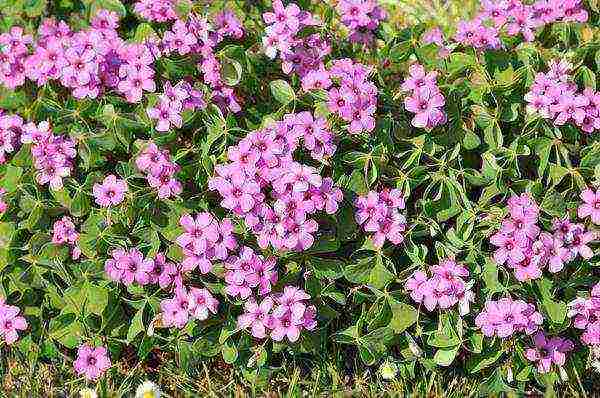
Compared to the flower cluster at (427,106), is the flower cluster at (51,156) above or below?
below

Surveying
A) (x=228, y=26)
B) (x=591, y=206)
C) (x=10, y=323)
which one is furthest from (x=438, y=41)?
(x=10, y=323)

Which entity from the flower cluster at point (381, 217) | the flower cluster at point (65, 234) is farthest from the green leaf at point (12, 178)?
the flower cluster at point (381, 217)

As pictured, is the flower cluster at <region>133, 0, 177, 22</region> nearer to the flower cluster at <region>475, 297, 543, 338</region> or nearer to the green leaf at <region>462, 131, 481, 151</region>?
the green leaf at <region>462, 131, 481, 151</region>

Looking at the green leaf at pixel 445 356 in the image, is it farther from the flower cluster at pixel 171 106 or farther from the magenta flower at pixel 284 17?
the magenta flower at pixel 284 17

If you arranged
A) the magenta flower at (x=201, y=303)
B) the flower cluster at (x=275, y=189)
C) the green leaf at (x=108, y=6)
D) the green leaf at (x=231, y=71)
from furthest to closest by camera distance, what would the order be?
1. the green leaf at (x=108, y=6)
2. the green leaf at (x=231, y=71)
3. the magenta flower at (x=201, y=303)
4. the flower cluster at (x=275, y=189)

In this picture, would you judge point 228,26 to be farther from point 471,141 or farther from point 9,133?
point 471,141

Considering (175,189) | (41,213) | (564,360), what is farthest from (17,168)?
(564,360)

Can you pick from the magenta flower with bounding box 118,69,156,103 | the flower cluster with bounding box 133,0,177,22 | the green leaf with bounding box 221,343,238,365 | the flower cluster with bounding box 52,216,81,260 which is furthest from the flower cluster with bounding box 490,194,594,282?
the flower cluster with bounding box 133,0,177,22

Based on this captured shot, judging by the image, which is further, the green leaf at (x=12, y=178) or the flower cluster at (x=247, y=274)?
the green leaf at (x=12, y=178)
